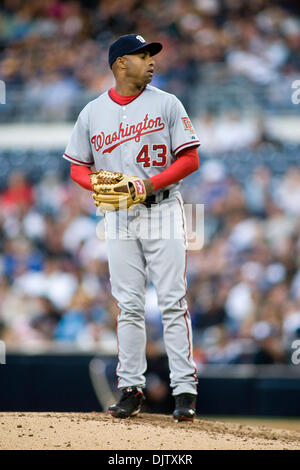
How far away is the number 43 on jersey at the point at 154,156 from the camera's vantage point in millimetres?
3842

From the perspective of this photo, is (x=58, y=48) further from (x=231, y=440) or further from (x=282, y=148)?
(x=231, y=440)

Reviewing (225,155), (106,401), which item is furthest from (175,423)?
(225,155)

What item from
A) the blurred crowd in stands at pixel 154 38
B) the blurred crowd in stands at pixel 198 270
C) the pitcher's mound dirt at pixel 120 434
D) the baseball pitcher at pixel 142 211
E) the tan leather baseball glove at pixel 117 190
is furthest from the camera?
the blurred crowd in stands at pixel 154 38

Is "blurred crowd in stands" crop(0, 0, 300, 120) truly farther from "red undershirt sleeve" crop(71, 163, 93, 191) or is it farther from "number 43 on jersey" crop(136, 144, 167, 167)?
"number 43 on jersey" crop(136, 144, 167, 167)

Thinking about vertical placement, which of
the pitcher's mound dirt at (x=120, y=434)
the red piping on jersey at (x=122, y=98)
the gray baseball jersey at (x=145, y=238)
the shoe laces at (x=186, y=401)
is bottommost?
the pitcher's mound dirt at (x=120, y=434)

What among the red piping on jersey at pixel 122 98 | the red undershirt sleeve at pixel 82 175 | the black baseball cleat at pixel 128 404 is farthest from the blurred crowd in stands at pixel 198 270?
the red piping on jersey at pixel 122 98

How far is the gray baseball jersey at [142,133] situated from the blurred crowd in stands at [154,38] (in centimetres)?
595

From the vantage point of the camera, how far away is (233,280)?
8.00 m

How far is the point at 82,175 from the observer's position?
13.0 ft

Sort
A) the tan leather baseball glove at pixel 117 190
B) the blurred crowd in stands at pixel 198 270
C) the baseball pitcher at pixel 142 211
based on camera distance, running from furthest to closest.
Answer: the blurred crowd in stands at pixel 198 270 < the baseball pitcher at pixel 142 211 < the tan leather baseball glove at pixel 117 190

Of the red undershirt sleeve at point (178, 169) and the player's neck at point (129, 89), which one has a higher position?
the player's neck at point (129, 89)

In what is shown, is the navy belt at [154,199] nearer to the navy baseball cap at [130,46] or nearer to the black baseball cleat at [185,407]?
the navy baseball cap at [130,46]

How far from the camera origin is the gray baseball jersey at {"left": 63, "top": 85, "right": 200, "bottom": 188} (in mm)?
3820

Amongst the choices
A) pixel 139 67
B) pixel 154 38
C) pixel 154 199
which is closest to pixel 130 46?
pixel 139 67
